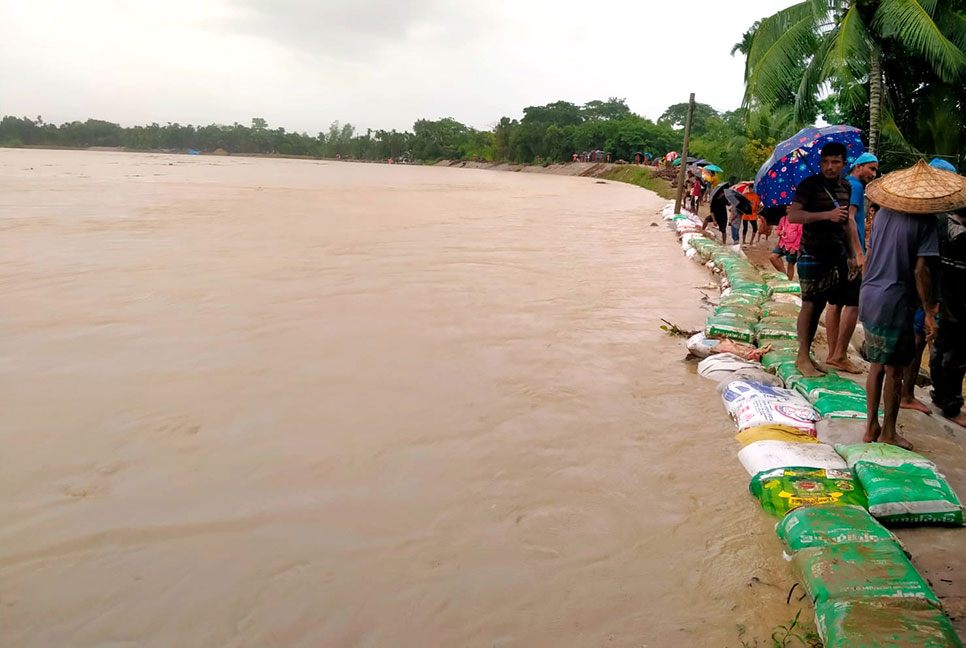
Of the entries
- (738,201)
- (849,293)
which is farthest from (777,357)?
(738,201)

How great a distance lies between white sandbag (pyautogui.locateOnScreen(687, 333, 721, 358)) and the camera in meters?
4.57

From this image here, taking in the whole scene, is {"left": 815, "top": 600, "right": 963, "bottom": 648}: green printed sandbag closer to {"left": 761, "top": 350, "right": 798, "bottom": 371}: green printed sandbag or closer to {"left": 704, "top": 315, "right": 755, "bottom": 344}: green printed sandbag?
{"left": 761, "top": 350, "right": 798, "bottom": 371}: green printed sandbag

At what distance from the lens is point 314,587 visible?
7.39 ft

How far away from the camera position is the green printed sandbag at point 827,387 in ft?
11.1

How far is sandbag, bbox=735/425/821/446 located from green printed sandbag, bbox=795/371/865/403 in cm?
37

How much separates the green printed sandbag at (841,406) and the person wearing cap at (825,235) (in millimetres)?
303

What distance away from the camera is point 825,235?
11.4 ft

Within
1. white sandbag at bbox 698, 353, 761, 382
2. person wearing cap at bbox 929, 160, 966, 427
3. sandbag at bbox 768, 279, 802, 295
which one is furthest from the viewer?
sandbag at bbox 768, 279, 802, 295

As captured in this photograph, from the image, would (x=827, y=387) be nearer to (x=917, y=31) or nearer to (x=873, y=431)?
(x=873, y=431)

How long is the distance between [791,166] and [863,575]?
2.66 meters

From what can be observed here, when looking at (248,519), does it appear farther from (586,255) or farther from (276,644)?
(586,255)

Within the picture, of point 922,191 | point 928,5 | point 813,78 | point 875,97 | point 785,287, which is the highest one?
point 928,5

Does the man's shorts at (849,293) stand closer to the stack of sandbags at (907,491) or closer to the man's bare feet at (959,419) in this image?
the man's bare feet at (959,419)

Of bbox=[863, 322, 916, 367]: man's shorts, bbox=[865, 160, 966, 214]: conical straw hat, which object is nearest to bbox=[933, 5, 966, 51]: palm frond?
bbox=[865, 160, 966, 214]: conical straw hat
